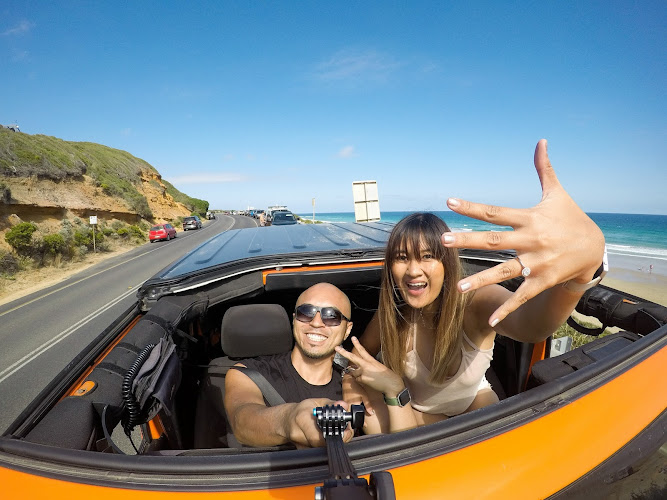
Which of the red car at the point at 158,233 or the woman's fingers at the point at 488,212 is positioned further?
the red car at the point at 158,233

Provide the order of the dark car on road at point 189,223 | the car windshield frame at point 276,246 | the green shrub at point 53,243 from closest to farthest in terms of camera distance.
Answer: the car windshield frame at point 276,246 → the green shrub at point 53,243 → the dark car on road at point 189,223

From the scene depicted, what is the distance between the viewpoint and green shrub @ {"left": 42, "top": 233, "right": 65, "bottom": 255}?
57.0 ft

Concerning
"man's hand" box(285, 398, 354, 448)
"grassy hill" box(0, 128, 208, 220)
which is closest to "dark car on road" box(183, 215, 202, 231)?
"grassy hill" box(0, 128, 208, 220)

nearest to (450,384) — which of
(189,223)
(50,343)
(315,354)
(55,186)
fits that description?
(315,354)

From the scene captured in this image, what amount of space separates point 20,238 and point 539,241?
21.5m

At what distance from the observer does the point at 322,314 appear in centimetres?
222

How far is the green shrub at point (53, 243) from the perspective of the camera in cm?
1736

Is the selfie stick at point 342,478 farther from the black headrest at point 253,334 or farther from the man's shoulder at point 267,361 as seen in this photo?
the black headrest at point 253,334

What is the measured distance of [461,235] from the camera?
3.53ft

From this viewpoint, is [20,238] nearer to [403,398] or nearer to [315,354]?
[315,354]

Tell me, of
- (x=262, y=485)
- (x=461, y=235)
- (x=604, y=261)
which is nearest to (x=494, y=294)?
(x=604, y=261)

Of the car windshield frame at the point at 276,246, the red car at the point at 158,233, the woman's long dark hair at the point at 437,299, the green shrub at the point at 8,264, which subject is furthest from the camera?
the red car at the point at 158,233

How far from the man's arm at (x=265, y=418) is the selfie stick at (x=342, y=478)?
0.20 meters

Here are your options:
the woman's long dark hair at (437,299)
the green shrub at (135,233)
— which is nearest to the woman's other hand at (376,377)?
the woman's long dark hair at (437,299)
